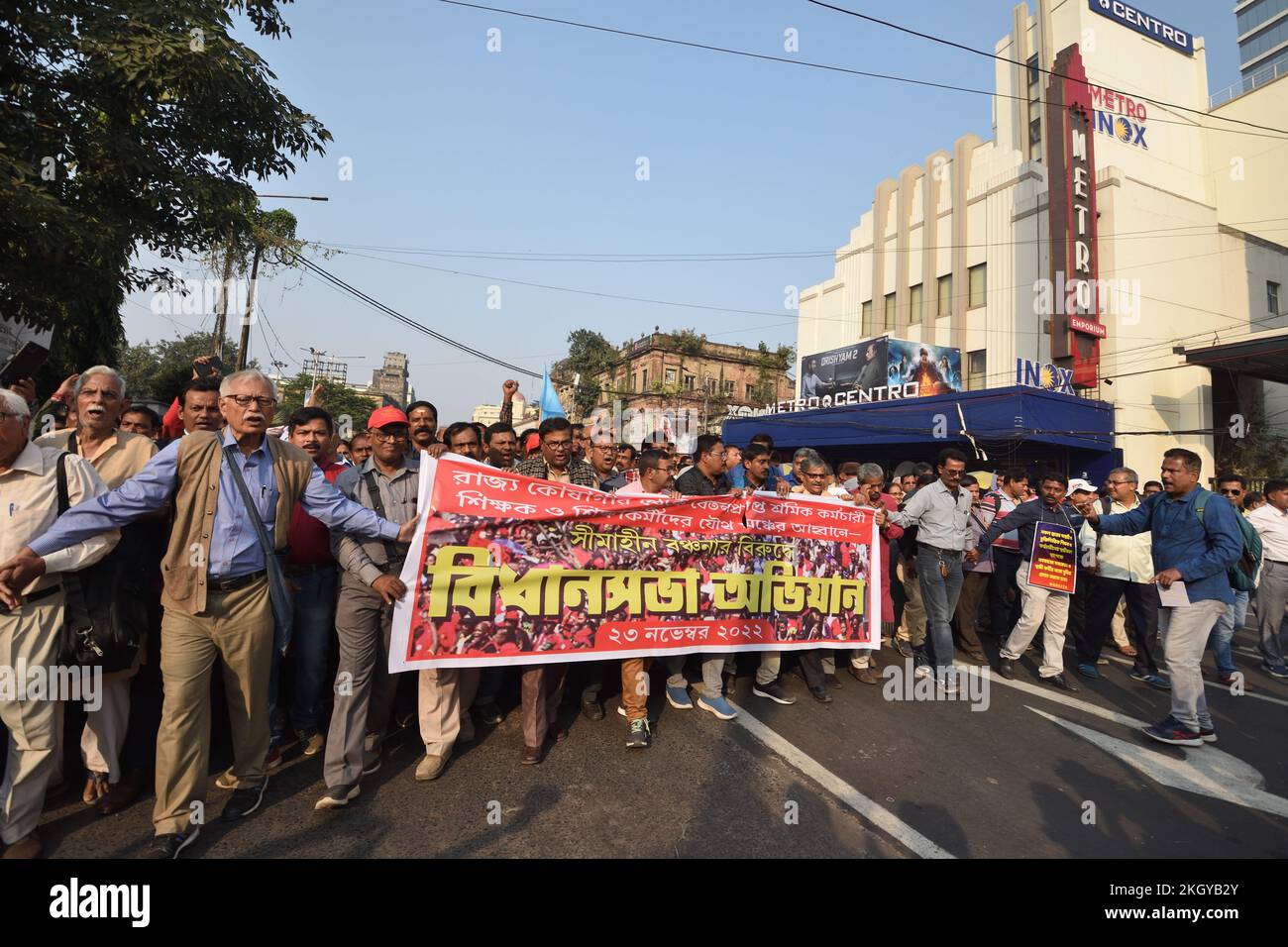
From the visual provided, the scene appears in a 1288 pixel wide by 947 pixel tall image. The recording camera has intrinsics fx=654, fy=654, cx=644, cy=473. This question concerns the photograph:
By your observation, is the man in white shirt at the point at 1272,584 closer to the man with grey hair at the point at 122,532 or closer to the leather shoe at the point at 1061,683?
the leather shoe at the point at 1061,683

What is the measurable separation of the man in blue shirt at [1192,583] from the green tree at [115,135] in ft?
29.6

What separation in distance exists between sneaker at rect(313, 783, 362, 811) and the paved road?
0.18ft

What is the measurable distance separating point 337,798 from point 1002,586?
683 centimetres

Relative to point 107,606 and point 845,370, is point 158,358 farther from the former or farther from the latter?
point 107,606

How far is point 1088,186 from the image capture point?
2003cm

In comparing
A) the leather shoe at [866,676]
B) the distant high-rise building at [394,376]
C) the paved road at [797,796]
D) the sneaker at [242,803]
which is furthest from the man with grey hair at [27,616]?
the distant high-rise building at [394,376]

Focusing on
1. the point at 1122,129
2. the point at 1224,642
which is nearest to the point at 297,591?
the point at 1224,642

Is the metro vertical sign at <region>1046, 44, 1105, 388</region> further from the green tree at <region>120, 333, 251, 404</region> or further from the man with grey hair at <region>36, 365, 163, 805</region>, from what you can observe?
the green tree at <region>120, 333, 251, 404</region>

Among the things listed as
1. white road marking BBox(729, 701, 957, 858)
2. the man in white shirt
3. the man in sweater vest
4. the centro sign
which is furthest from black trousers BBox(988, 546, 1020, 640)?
the centro sign

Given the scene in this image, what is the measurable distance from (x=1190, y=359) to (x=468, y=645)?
2226 centimetres

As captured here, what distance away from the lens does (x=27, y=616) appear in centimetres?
278

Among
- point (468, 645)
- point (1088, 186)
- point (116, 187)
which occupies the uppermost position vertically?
point (1088, 186)
